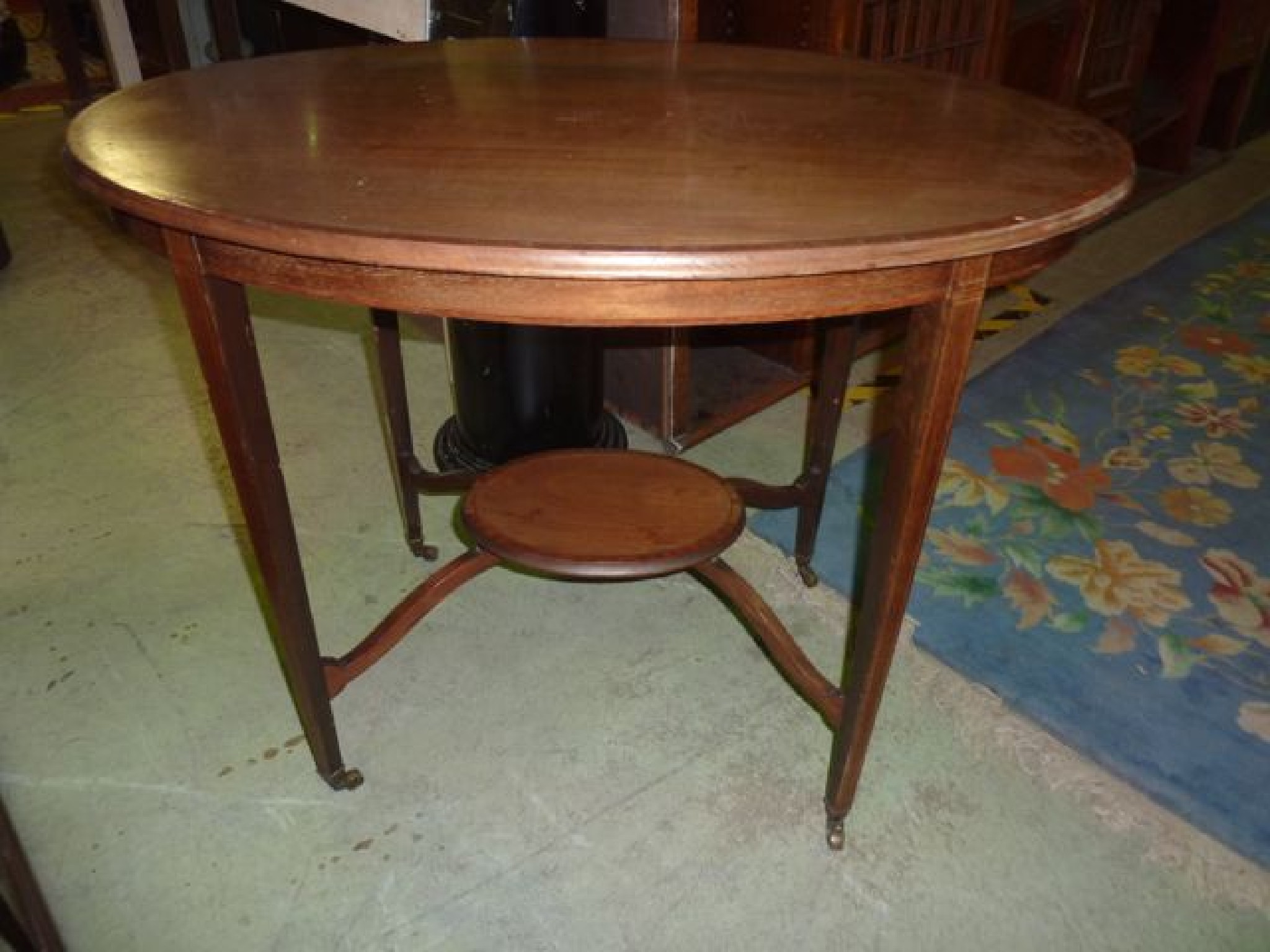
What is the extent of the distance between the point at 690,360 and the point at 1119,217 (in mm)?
2277

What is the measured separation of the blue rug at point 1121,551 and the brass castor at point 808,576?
34 mm

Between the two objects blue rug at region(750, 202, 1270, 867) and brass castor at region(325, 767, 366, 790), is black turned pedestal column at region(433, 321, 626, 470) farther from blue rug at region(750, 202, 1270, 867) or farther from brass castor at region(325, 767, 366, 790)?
brass castor at region(325, 767, 366, 790)

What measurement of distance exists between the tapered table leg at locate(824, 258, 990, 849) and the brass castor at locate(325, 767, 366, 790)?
72cm

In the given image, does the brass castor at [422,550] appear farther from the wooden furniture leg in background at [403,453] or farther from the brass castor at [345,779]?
the brass castor at [345,779]

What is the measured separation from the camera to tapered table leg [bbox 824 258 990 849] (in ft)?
2.86

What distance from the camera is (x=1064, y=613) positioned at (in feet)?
5.71

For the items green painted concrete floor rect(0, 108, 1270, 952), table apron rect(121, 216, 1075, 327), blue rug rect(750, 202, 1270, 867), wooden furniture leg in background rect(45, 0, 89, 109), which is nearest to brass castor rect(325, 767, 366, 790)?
green painted concrete floor rect(0, 108, 1270, 952)

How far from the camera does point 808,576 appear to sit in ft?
5.94

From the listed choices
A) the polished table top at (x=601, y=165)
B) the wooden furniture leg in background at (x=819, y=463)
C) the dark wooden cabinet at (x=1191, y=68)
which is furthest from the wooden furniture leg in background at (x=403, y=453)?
the dark wooden cabinet at (x=1191, y=68)

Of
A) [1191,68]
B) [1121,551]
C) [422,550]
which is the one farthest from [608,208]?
[1191,68]

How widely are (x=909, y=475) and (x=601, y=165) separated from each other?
46 centimetres

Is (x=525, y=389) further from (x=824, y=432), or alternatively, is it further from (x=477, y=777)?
(x=477, y=777)

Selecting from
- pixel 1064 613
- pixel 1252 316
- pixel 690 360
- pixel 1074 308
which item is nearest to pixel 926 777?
pixel 1064 613

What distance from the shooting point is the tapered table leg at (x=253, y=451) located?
0.93m
